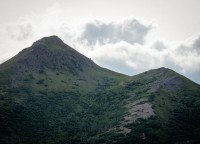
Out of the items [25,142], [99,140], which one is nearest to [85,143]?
[99,140]

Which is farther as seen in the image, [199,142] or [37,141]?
[37,141]

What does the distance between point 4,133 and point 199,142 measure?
423 feet

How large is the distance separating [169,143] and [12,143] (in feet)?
342

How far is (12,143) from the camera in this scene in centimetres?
18750

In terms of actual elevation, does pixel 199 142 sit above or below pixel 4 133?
below

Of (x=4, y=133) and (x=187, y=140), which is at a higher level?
(x=4, y=133)

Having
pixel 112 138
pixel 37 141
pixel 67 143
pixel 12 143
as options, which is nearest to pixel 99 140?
pixel 112 138

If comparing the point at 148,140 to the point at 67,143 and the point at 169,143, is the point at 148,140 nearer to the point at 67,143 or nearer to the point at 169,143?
the point at 169,143

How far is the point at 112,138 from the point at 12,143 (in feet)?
220

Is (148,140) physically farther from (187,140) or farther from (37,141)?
(37,141)

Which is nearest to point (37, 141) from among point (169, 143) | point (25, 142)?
point (25, 142)

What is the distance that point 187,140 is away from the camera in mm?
192250

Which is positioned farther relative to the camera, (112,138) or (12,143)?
(112,138)

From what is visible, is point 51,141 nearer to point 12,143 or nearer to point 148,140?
point 12,143
